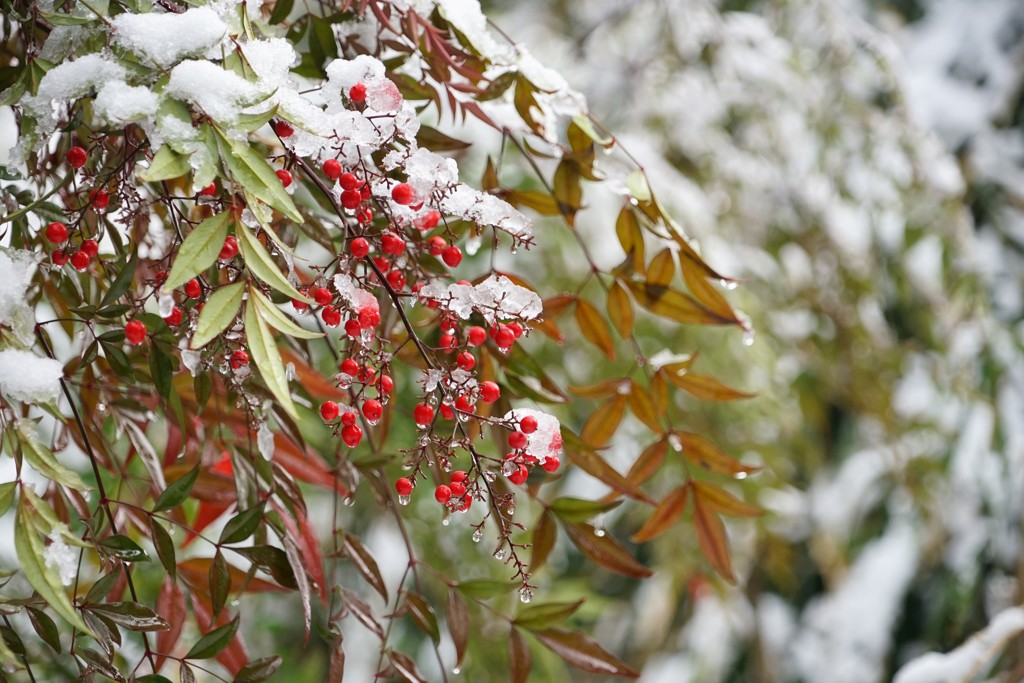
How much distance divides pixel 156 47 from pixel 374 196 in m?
0.11

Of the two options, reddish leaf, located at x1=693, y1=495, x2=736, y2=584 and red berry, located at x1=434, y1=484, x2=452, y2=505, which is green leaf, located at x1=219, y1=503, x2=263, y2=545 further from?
reddish leaf, located at x1=693, y1=495, x2=736, y2=584

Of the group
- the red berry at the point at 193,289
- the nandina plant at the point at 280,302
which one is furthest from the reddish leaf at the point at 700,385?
the red berry at the point at 193,289

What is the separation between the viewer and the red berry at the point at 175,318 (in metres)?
0.48

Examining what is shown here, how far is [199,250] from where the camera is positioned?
354 millimetres

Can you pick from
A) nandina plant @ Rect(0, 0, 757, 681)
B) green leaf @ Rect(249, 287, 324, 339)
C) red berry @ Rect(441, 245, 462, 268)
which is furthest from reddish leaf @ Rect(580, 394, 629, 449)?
green leaf @ Rect(249, 287, 324, 339)

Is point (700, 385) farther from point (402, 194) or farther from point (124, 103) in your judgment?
point (124, 103)

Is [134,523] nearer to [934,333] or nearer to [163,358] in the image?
[163,358]

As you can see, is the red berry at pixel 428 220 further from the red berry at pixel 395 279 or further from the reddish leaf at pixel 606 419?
the reddish leaf at pixel 606 419

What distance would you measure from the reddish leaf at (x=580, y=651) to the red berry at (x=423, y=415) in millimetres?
195

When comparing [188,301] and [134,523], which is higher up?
[188,301]

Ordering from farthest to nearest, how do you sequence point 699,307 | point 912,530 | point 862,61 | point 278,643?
point 278,643 → point 862,61 → point 912,530 → point 699,307

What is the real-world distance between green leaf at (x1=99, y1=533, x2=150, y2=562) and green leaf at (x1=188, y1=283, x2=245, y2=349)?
0.48ft

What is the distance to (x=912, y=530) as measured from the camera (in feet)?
5.60

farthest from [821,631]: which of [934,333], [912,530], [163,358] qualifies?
[163,358]
